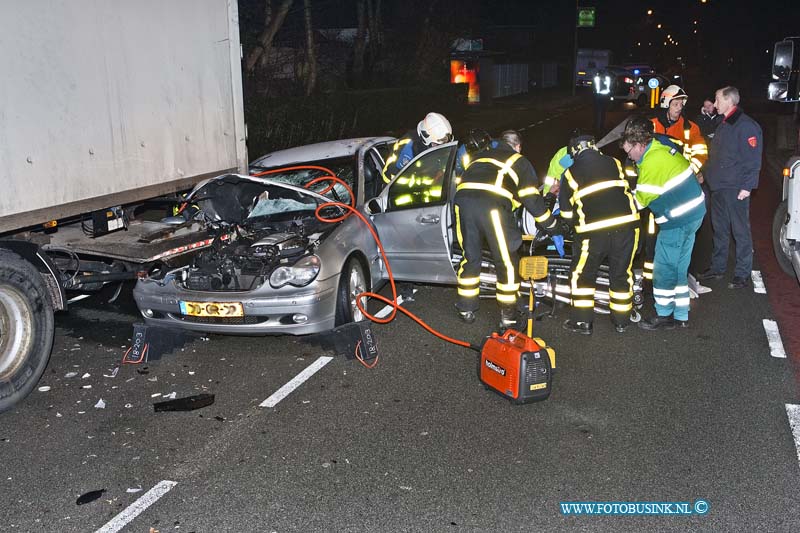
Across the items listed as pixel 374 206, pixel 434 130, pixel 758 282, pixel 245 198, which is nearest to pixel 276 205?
pixel 245 198

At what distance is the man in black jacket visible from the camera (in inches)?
302

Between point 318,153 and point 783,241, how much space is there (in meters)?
4.92

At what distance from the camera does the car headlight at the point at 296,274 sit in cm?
598

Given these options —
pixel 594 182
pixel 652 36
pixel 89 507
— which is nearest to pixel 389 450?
pixel 89 507

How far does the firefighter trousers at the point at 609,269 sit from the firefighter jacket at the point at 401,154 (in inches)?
84.7

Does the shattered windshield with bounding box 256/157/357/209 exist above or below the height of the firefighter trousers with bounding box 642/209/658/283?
above

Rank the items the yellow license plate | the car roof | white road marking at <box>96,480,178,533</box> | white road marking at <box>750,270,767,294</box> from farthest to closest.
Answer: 1. the car roof
2. white road marking at <box>750,270,767,294</box>
3. the yellow license plate
4. white road marking at <box>96,480,178,533</box>

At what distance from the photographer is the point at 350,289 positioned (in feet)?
21.5

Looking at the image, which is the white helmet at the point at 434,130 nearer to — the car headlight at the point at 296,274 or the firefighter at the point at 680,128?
the firefighter at the point at 680,128

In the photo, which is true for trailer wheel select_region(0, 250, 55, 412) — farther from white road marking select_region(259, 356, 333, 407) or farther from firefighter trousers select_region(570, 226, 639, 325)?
firefighter trousers select_region(570, 226, 639, 325)

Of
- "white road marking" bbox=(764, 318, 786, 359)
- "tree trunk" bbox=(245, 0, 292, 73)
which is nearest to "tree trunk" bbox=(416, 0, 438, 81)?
"tree trunk" bbox=(245, 0, 292, 73)

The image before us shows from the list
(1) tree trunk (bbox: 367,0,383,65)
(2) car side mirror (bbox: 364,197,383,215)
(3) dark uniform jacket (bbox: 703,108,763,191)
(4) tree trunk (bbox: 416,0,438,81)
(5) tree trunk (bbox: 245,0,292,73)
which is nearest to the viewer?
(2) car side mirror (bbox: 364,197,383,215)

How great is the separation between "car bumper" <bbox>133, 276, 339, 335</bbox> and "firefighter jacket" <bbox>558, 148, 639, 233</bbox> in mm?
2073

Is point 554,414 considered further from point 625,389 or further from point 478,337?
point 478,337
